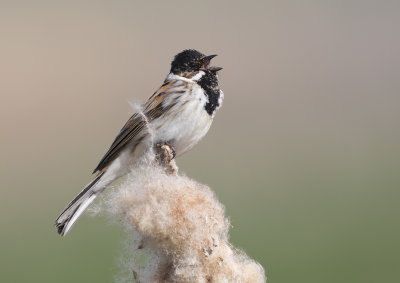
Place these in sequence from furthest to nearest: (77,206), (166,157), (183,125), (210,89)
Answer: (210,89) < (183,125) < (77,206) < (166,157)

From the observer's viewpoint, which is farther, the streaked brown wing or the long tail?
the streaked brown wing

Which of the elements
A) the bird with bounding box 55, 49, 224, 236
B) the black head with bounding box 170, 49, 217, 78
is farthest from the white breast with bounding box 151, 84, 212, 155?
the black head with bounding box 170, 49, 217, 78

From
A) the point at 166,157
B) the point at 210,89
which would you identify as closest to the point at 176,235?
the point at 166,157

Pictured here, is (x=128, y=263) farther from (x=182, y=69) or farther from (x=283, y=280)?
(x=283, y=280)

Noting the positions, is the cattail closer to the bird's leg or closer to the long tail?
the bird's leg

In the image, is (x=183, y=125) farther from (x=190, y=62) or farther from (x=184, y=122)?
(x=190, y=62)

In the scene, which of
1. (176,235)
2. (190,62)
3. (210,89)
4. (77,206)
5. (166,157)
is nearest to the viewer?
(176,235)

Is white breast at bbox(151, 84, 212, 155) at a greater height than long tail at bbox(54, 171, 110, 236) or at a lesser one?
greater

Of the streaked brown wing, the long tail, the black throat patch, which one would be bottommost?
the long tail
